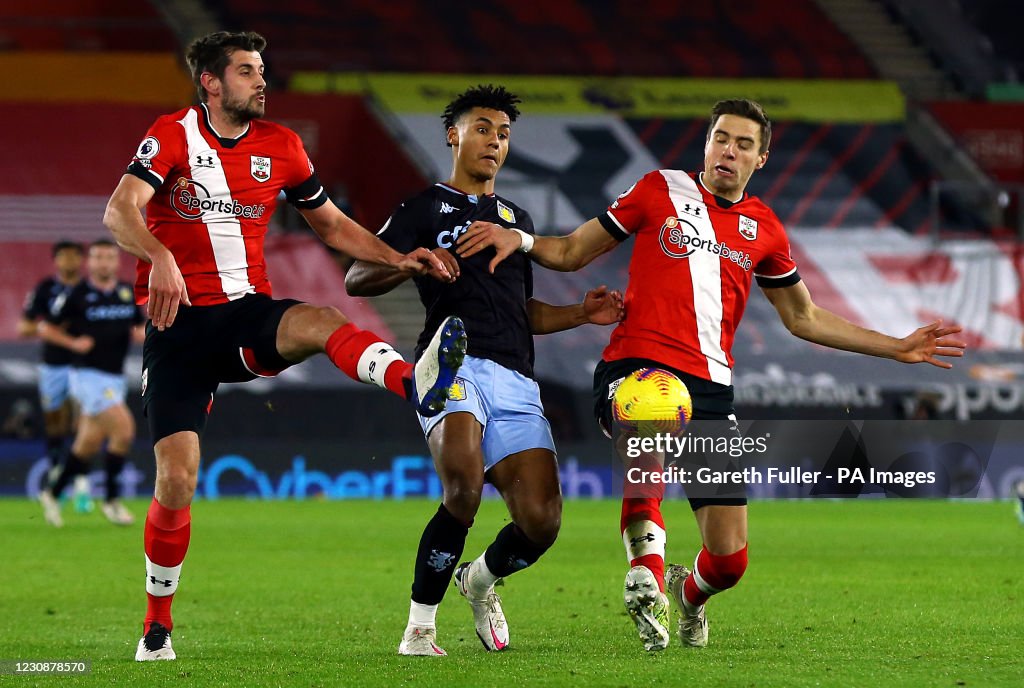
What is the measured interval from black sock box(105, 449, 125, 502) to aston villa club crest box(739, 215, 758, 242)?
803cm

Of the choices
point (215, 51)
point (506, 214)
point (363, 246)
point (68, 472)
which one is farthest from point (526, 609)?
point (68, 472)

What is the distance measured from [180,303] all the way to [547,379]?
1278 centimetres

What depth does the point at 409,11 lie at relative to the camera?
25891mm

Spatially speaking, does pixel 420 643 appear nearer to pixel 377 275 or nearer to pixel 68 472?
pixel 377 275

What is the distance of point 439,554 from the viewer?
20.1 feet

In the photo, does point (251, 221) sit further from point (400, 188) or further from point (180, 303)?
point (400, 188)

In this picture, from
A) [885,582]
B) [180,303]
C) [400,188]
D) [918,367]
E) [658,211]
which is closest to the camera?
[180,303]

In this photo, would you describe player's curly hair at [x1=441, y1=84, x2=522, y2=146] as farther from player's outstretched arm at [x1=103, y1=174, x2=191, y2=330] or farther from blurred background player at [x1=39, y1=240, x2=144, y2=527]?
blurred background player at [x1=39, y1=240, x2=144, y2=527]

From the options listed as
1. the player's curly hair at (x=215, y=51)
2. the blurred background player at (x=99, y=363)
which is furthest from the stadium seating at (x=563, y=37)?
the player's curly hair at (x=215, y=51)

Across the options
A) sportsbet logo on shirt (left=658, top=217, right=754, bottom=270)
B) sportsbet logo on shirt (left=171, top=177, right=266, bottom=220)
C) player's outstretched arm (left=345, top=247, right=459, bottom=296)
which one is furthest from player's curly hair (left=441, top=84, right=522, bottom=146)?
sportsbet logo on shirt (left=171, top=177, right=266, bottom=220)

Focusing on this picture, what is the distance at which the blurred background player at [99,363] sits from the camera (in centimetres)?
1347

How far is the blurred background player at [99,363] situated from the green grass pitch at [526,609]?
433 mm

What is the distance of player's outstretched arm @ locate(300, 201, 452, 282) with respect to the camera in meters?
6.14

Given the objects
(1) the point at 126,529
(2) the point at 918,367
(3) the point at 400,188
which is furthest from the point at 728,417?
(3) the point at 400,188
